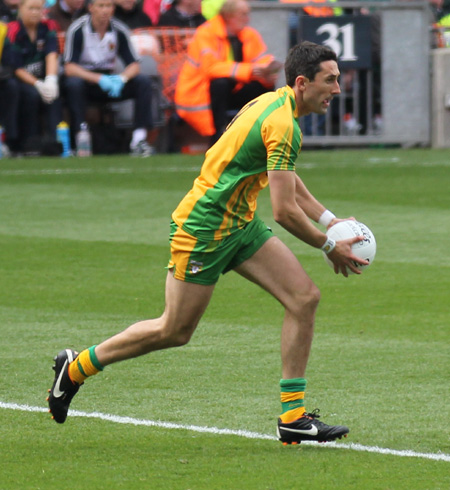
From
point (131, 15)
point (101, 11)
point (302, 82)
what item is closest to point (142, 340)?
point (302, 82)

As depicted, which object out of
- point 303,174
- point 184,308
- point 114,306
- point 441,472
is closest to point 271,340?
point 114,306

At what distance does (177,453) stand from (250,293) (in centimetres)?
428

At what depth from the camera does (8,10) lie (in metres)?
20.5

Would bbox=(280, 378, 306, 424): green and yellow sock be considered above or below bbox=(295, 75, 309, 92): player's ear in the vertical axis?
below

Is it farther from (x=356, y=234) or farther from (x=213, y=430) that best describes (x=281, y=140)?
(x=213, y=430)

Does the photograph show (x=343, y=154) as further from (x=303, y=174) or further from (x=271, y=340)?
(x=271, y=340)

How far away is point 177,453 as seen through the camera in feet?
18.6

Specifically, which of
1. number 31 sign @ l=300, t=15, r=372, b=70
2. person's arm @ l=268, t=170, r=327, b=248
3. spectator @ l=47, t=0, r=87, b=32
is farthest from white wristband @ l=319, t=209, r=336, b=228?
spectator @ l=47, t=0, r=87, b=32

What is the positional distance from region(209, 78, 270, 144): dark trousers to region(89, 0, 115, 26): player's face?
1.75m

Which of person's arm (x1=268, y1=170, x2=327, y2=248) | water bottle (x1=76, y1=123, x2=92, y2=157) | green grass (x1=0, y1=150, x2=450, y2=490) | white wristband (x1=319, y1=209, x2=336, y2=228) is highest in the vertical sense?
person's arm (x1=268, y1=170, x2=327, y2=248)

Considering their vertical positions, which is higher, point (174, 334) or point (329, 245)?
point (329, 245)

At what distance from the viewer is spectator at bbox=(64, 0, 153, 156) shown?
18.9 m

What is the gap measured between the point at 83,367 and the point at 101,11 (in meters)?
13.1

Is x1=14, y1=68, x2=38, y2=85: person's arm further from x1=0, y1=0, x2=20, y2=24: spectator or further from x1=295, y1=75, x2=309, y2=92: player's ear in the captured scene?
x1=295, y1=75, x2=309, y2=92: player's ear
